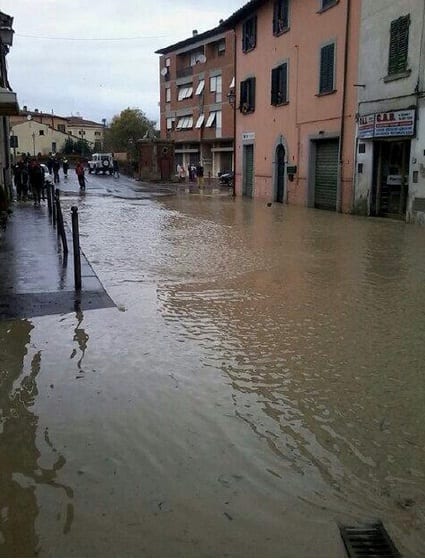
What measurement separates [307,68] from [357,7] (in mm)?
4136

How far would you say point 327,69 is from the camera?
20.8m

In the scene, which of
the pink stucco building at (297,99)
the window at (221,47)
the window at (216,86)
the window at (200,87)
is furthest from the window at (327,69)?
the window at (200,87)

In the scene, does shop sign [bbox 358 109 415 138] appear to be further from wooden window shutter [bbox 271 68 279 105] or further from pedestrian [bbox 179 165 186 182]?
pedestrian [bbox 179 165 186 182]

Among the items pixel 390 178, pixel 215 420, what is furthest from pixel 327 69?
pixel 215 420

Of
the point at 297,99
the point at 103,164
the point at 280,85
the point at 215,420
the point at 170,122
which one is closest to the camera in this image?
the point at 215,420

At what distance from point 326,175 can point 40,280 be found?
1560 cm

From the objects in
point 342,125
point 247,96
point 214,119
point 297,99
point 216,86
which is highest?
point 216,86

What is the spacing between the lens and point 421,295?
25.2ft

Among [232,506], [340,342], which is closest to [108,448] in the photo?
[232,506]

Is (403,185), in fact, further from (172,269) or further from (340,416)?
(340,416)

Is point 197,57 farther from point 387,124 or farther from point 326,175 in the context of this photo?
point 387,124

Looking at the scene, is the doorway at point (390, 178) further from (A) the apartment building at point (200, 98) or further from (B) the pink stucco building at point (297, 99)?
(A) the apartment building at point (200, 98)

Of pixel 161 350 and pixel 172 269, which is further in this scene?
pixel 172 269

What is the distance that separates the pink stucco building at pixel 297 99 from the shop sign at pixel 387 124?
110cm
